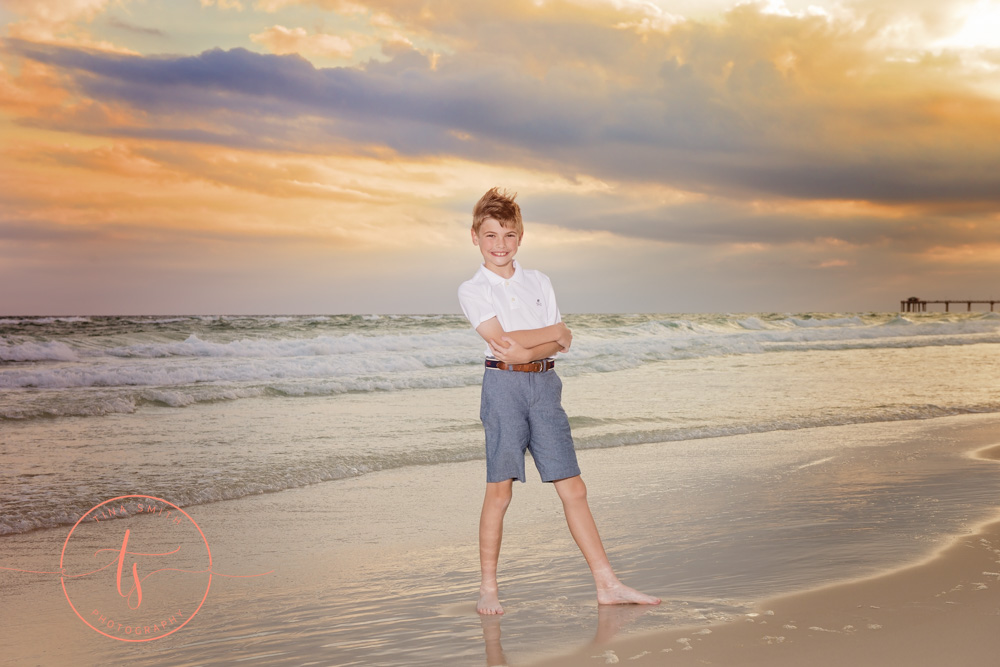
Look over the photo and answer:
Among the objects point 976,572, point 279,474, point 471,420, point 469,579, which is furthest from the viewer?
point 471,420

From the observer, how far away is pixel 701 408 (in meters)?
11.5

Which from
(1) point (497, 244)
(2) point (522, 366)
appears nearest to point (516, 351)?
(2) point (522, 366)

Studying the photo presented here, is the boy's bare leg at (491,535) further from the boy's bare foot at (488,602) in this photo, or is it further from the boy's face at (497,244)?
the boy's face at (497,244)

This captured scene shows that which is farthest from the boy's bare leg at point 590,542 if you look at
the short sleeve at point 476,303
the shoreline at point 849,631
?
the short sleeve at point 476,303

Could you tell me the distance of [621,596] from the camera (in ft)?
11.4

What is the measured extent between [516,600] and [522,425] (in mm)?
850

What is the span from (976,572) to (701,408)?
7.77 meters

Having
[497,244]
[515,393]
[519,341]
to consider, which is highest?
[497,244]

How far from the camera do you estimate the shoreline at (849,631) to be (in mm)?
2801

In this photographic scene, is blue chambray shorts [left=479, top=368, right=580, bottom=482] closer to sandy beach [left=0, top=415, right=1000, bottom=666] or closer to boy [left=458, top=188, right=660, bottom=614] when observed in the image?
boy [left=458, top=188, right=660, bottom=614]

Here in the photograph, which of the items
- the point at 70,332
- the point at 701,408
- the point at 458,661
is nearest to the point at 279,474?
the point at 458,661

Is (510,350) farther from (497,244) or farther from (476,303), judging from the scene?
(497,244)

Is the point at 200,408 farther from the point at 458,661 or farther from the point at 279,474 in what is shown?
the point at 458,661
